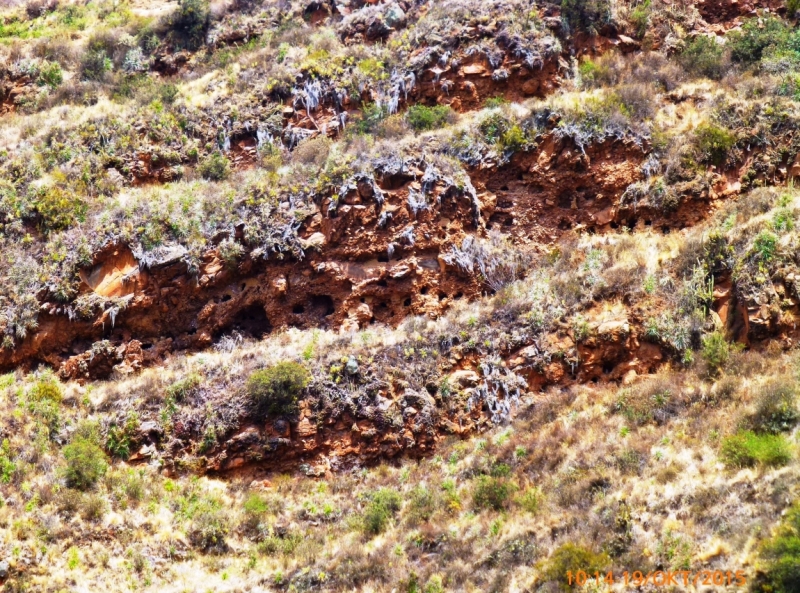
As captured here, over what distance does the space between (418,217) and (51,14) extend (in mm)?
26536

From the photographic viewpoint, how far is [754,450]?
11.2 metres

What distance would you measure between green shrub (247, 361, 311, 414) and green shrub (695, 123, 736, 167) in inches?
506

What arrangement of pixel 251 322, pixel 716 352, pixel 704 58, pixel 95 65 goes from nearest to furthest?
1. pixel 716 352
2. pixel 251 322
3. pixel 704 58
4. pixel 95 65

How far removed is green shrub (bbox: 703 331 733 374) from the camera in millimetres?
14375

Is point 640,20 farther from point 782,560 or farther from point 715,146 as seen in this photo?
point 782,560

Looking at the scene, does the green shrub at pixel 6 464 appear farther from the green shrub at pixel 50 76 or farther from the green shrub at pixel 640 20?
the green shrub at pixel 640 20

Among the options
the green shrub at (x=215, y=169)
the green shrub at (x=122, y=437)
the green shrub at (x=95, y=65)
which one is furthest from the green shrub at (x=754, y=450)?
the green shrub at (x=95, y=65)

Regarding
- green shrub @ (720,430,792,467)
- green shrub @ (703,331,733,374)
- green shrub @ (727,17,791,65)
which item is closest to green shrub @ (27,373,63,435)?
green shrub @ (720,430,792,467)

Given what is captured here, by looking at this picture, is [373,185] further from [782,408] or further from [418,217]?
[782,408]

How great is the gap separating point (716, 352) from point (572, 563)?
6280 mm

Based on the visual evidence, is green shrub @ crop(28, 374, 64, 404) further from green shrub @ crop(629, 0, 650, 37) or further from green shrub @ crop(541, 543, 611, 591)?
green shrub @ crop(629, 0, 650, 37)

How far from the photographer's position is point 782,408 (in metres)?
11.9

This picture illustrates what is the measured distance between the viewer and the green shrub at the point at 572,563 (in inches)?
410
